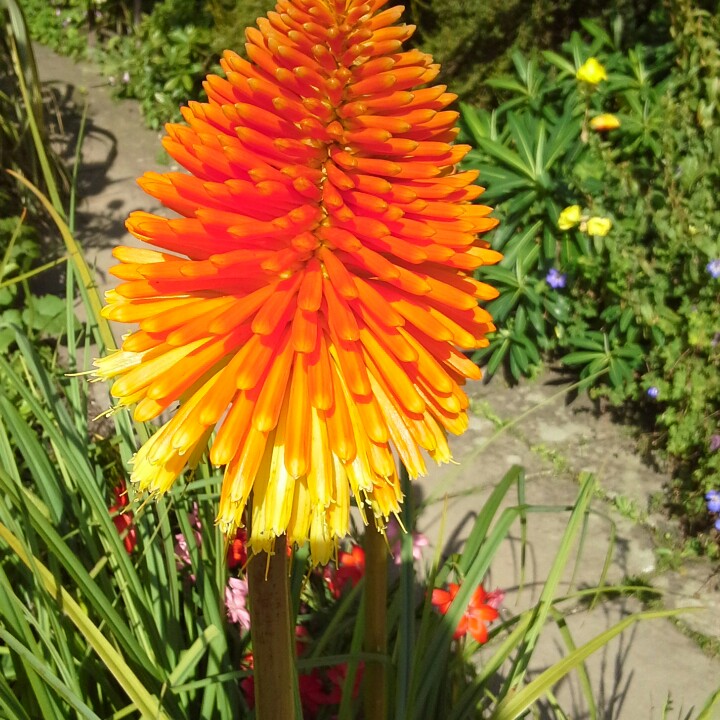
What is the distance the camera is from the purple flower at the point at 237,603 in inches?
74.5

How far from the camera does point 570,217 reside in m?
3.32

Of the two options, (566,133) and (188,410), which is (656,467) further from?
(188,410)

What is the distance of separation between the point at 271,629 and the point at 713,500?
243 centimetres

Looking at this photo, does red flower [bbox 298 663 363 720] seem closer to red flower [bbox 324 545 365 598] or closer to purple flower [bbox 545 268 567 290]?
red flower [bbox 324 545 365 598]

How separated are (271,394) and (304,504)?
0.15 meters

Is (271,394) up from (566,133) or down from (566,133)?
down

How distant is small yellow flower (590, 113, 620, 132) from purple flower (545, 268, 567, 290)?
741 mm

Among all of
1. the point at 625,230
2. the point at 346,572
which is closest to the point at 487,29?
the point at 625,230

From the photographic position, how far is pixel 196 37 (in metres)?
5.64

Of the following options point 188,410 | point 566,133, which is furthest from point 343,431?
point 566,133

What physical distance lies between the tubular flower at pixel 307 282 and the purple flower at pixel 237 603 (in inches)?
40.5

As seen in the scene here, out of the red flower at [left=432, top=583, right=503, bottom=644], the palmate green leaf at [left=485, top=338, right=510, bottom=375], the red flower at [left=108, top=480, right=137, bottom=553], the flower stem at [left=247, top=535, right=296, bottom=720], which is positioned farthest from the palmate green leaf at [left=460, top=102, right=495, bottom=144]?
the flower stem at [left=247, top=535, right=296, bottom=720]

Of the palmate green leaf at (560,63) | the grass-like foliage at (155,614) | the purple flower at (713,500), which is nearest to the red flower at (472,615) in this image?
the grass-like foliage at (155,614)

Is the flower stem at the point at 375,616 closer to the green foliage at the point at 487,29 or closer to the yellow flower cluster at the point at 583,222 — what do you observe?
the yellow flower cluster at the point at 583,222
